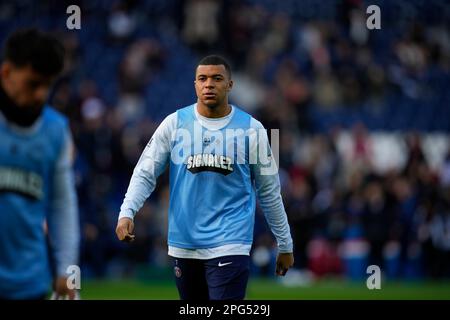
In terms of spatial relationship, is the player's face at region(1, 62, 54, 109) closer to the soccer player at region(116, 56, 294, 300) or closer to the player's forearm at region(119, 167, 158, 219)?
the soccer player at region(116, 56, 294, 300)

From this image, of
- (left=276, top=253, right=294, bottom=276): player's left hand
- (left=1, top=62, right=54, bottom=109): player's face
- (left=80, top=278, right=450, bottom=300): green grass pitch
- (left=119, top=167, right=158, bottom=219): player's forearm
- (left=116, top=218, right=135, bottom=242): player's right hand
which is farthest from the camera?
(left=80, top=278, right=450, bottom=300): green grass pitch

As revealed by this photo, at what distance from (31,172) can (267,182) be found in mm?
2963

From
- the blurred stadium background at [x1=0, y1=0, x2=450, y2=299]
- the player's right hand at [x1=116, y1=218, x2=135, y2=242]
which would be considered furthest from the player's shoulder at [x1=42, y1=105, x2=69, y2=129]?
the blurred stadium background at [x1=0, y1=0, x2=450, y2=299]

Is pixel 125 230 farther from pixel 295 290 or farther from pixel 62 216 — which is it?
pixel 295 290

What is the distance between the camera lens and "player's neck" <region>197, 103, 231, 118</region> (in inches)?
320

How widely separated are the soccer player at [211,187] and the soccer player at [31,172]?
203cm

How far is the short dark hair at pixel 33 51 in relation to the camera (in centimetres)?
536

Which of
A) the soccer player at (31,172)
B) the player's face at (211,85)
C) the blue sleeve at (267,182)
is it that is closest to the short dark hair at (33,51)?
the soccer player at (31,172)

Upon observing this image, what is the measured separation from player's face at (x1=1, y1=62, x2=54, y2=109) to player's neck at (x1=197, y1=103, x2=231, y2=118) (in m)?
2.88

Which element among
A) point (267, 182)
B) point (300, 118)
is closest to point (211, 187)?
point (267, 182)

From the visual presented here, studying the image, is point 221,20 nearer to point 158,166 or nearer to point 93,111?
point 93,111

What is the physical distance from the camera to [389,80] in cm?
2358

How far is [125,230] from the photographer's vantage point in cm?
752
